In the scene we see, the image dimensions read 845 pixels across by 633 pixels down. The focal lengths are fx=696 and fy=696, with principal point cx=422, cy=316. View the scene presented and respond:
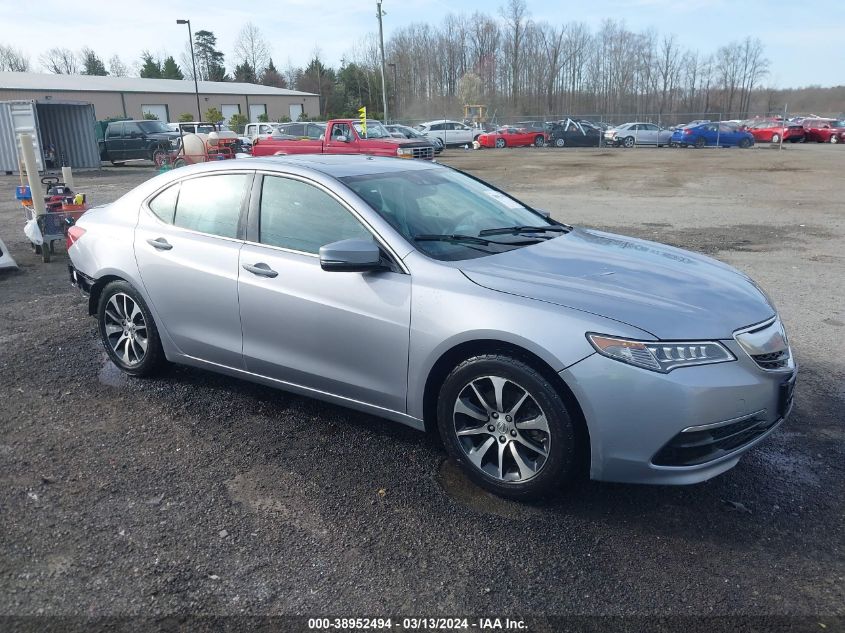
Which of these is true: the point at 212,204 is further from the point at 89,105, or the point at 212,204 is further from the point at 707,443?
the point at 89,105

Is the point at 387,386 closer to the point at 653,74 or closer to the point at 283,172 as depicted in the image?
the point at 283,172

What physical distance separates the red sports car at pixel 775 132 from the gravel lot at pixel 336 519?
43926mm

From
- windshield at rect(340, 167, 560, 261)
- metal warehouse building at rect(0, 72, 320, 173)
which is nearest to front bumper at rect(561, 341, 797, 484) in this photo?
windshield at rect(340, 167, 560, 261)

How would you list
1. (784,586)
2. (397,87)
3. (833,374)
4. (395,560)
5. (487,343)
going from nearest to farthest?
1. (784,586)
2. (395,560)
3. (487,343)
4. (833,374)
5. (397,87)

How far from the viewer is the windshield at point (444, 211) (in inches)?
153

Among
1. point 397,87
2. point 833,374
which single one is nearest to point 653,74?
point 397,87

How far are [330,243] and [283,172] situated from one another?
74 centimetres

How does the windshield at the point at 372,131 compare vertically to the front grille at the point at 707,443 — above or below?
above

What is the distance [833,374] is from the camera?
503cm

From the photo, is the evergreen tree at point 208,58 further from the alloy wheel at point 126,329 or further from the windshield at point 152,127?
the alloy wheel at point 126,329

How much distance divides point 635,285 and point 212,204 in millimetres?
2718

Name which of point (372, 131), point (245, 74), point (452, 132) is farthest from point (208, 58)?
point (372, 131)

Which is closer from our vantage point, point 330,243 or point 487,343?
point 487,343

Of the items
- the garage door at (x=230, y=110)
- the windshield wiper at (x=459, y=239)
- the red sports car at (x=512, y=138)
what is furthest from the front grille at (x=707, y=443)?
the garage door at (x=230, y=110)
